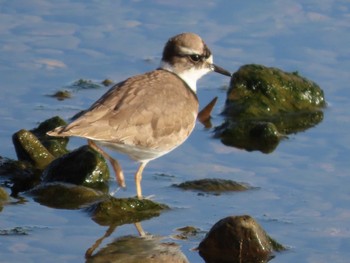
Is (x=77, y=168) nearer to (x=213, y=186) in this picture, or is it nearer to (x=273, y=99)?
(x=213, y=186)

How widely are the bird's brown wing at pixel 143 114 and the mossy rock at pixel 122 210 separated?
1.36ft

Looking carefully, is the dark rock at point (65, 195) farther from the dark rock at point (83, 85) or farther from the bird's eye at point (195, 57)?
the dark rock at point (83, 85)

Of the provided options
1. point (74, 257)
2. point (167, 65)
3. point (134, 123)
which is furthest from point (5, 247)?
point (167, 65)

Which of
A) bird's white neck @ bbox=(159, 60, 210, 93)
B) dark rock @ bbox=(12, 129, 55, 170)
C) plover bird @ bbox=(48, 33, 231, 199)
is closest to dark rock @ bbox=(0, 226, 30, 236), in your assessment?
plover bird @ bbox=(48, 33, 231, 199)

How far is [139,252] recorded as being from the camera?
7.79 meters

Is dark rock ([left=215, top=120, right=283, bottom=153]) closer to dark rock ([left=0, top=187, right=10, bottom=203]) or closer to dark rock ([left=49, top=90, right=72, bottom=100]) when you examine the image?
dark rock ([left=49, top=90, right=72, bottom=100])

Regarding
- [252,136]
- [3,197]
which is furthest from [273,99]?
[3,197]

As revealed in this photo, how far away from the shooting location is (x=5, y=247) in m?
7.71

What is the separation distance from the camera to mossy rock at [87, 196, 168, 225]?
324 inches

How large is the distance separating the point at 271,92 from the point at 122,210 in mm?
2785

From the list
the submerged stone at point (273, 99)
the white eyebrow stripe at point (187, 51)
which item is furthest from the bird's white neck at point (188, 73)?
the submerged stone at point (273, 99)

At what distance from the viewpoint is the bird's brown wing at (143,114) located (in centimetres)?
812

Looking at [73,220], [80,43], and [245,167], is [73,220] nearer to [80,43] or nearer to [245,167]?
[245,167]

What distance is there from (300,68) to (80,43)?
6.92 ft
